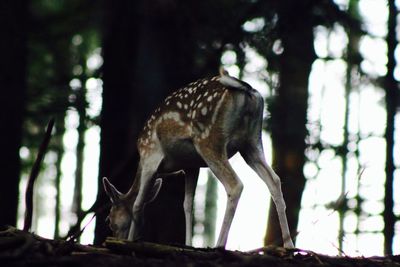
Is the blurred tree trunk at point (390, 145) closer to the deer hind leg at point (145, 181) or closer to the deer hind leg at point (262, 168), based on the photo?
the deer hind leg at point (262, 168)

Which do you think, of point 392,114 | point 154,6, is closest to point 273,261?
point 392,114

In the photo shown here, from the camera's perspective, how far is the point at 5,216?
32.4 feet

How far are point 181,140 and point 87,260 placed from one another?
2812 mm

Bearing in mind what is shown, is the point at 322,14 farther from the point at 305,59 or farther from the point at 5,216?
the point at 5,216

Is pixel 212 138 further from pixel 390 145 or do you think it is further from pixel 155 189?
pixel 390 145

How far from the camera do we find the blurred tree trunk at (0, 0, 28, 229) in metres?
9.76

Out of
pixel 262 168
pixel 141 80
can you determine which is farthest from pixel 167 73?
pixel 262 168

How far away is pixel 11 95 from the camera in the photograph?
9758 mm

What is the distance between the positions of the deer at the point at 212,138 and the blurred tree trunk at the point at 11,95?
2.20 m

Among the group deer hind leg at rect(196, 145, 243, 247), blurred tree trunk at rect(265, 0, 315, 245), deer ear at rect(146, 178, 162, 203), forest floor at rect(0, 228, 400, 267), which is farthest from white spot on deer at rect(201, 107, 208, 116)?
blurred tree trunk at rect(265, 0, 315, 245)

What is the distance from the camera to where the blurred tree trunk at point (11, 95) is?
9758 mm

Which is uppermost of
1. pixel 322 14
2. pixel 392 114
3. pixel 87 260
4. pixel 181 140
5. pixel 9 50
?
pixel 322 14

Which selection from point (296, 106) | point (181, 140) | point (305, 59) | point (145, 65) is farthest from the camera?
point (296, 106)

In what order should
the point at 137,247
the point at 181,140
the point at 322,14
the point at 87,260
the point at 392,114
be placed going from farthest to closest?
the point at 322,14, the point at 392,114, the point at 181,140, the point at 137,247, the point at 87,260
